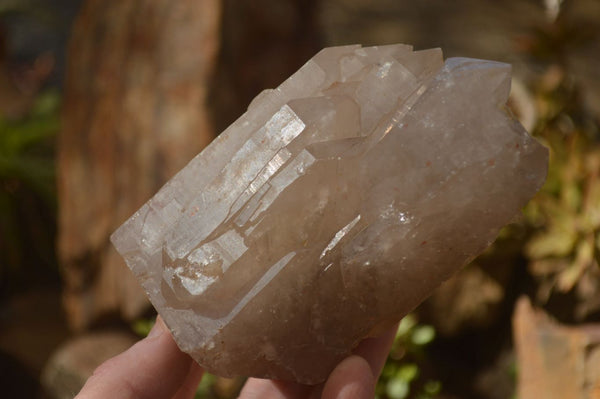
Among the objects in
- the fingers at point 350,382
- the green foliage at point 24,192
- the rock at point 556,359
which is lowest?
the rock at point 556,359

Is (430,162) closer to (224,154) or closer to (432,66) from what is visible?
(432,66)

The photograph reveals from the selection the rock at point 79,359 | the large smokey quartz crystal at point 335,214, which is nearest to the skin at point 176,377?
the large smokey quartz crystal at point 335,214

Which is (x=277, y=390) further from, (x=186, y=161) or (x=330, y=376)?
(x=186, y=161)

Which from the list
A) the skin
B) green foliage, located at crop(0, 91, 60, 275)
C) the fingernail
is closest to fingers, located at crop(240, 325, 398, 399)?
the skin

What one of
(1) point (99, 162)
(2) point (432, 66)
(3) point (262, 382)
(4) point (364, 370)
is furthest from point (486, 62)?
(1) point (99, 162)

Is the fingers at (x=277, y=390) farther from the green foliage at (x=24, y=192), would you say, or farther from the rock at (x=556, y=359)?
the green foliage at (x=24, y=192)

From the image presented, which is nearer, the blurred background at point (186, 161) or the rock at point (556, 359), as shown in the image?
the rock at point (556, 359)
